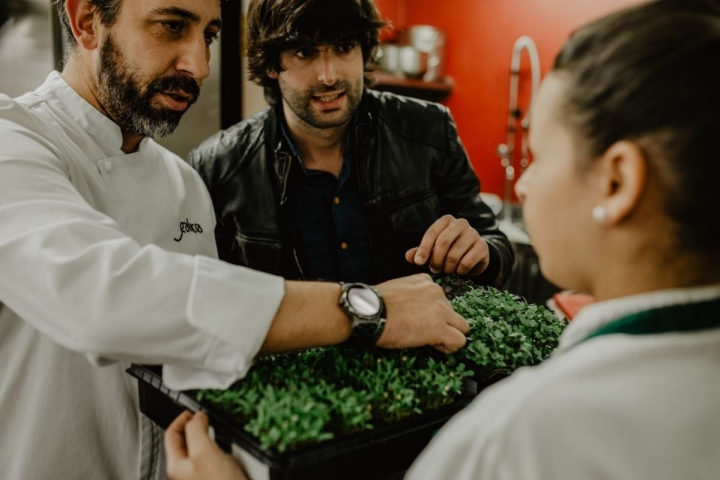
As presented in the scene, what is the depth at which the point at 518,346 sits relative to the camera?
1123 millimetres

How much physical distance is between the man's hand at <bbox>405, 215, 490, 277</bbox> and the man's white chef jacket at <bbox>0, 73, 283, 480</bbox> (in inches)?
26.0

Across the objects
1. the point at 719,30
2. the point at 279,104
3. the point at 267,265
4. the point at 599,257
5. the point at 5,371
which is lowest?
the point at 267,265

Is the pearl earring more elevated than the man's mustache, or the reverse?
the pearl earring

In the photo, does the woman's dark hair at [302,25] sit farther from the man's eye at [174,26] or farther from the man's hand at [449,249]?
the man's hand at [449,249]

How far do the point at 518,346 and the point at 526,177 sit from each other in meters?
0.41

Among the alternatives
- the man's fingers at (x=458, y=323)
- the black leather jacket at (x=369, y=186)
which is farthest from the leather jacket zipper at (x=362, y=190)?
the man's fingers at (x=458, y=323)

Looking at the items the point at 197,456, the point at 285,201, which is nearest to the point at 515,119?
the point at 285,201

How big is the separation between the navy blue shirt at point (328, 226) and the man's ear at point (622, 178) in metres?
1.55

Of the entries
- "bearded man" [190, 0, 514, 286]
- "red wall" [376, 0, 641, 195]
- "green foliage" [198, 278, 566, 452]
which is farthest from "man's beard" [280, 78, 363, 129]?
"red wall" [376, 0, 641, 195]

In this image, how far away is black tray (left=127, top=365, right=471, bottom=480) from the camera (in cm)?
77

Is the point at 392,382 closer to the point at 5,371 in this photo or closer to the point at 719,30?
the point at 719,30

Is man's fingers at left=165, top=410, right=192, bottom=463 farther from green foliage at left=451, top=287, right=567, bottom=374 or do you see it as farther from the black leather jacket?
the black leather jacket

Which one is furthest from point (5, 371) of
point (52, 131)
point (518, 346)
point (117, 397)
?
point (518, 346)

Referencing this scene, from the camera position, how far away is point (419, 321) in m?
1.08
